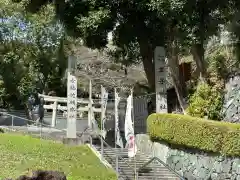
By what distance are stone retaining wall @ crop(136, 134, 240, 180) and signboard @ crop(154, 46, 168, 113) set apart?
1551 millimetres

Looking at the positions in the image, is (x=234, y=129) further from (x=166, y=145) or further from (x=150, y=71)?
(x=150, y=71)

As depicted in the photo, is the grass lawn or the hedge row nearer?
the hedge row

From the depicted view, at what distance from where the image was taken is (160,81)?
2106cm

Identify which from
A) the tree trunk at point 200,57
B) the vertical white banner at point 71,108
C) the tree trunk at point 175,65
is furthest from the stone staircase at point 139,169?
the tree trunk at point 200,57

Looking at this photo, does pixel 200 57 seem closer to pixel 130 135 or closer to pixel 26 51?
pixel 130 135

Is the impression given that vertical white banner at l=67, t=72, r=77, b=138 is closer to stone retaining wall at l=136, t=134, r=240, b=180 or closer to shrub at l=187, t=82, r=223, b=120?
stone retaining wall at l=136, t=134, r=240, b=180

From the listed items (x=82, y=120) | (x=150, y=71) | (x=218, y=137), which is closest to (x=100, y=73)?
(x=82, y=120)

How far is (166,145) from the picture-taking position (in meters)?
19.5

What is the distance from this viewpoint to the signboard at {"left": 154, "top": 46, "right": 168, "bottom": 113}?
825 inches

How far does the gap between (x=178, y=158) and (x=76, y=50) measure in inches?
761

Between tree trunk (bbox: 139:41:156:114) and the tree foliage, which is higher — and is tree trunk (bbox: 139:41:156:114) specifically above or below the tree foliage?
below

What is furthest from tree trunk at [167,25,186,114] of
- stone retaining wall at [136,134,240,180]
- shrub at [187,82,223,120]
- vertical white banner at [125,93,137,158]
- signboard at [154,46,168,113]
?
vertical white banner at [125,93,137,158]

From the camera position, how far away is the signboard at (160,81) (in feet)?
68.7

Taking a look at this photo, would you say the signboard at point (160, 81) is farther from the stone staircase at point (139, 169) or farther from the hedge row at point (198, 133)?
the stone staircase at point (139, 169)
